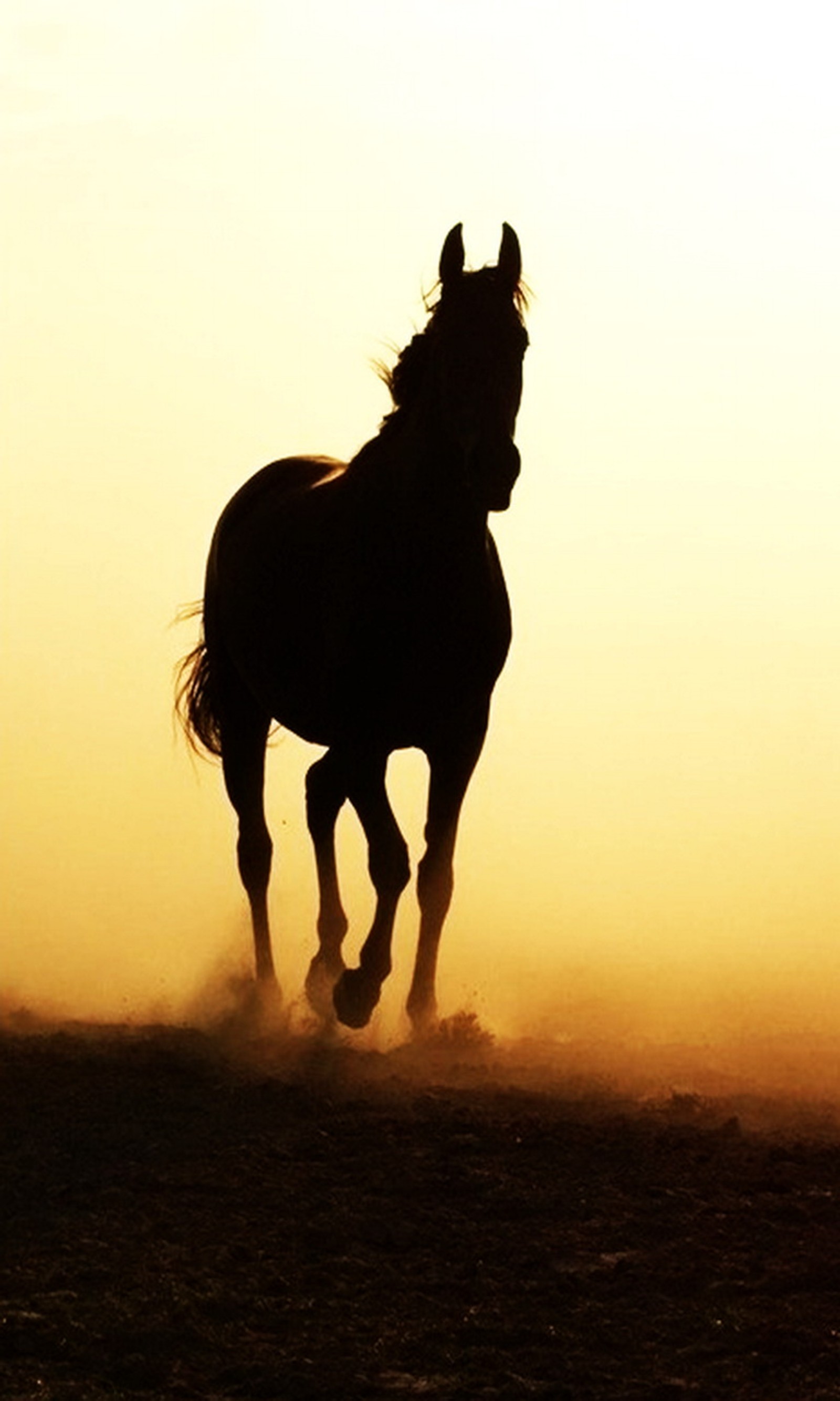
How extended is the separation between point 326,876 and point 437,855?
0.80 m

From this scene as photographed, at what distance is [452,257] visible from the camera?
424 inches

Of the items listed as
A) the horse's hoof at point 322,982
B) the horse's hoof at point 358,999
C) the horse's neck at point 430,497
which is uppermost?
the horse's neck at point 430,497

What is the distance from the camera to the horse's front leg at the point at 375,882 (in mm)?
10578

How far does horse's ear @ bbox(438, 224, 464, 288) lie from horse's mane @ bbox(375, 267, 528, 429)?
0.24ft

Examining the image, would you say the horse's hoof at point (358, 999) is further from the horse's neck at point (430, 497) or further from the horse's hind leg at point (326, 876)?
the horse's neck at point (430, 497)

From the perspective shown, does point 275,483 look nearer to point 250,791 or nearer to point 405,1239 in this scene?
point 250,791

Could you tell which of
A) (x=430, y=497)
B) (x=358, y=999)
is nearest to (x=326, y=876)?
(x=358, y=999)

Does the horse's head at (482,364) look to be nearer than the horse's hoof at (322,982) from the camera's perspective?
Yes

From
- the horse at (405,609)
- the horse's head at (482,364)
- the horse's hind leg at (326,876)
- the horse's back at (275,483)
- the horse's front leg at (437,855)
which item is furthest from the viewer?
the horse's back at (275,483)

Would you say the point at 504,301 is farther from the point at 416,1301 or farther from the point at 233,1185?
the point at 416,1301

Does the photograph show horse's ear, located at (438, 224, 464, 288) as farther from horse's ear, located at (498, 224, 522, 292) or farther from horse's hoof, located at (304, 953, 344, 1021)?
horse's hoof, located at (304, 953, 344, 1021)

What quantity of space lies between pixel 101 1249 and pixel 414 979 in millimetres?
4530

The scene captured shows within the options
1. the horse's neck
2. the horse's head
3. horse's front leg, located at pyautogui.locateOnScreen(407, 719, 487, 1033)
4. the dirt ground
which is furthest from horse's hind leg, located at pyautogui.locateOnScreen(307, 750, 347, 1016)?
the dirt ground

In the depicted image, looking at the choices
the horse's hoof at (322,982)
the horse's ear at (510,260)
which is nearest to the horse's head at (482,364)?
the horse's ear at (510,260)
